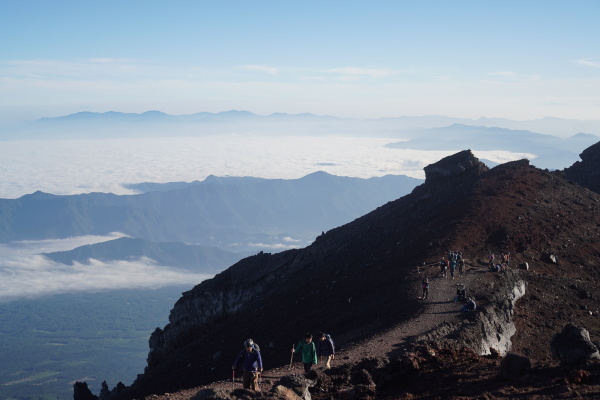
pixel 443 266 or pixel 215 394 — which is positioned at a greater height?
pixel 215 394

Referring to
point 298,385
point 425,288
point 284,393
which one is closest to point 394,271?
point 425,288

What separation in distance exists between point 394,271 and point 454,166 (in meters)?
21.0

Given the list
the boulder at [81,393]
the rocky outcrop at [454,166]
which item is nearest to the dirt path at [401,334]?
the rocky outcrop at [454,166]

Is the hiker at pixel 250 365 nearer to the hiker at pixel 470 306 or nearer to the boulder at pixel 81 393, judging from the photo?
the hiker at pixel 470 306

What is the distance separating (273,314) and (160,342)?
67.9ft

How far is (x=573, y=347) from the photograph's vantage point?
→ 66.9ft

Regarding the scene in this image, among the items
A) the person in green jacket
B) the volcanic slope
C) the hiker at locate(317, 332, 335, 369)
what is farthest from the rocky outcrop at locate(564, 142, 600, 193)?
the person in green jacket

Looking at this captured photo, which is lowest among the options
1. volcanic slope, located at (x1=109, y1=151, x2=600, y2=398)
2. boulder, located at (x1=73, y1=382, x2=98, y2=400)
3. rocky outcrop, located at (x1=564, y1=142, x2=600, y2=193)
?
boulder, located at (x1=73, y1=382, x2=98, y2=400)

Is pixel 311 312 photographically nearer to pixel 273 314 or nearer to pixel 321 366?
pixel 273 314

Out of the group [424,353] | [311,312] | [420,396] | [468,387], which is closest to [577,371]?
[468,387]

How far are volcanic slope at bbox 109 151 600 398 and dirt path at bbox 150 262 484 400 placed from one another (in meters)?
0.59

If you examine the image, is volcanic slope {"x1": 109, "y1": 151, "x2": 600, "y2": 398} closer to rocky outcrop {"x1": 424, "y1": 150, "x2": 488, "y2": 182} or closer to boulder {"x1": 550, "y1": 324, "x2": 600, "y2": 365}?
rocky outcrop {"x1": 424, "y1": 150, "x2": 488, "y2": 182}

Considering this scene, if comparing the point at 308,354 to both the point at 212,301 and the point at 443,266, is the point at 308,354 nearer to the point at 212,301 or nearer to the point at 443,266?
the point at 443,266

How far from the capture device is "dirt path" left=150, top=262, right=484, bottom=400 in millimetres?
23141
